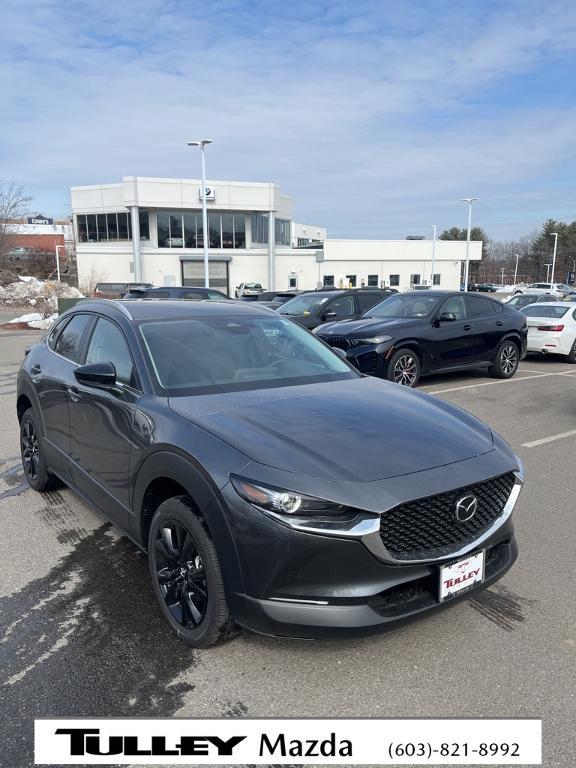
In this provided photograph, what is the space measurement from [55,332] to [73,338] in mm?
553

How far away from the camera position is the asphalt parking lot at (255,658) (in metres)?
2.47

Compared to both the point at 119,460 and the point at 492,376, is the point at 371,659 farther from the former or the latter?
the point at 492,376

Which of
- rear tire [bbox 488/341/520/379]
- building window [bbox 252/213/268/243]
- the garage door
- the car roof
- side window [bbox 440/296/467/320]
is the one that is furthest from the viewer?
building window [bbox 252/213/268/243]

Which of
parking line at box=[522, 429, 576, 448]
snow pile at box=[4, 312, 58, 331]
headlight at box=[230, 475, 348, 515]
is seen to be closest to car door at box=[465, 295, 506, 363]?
parking line at box=[522, 429, 576, 448]

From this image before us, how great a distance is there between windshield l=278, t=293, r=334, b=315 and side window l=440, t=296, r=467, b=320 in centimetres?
290

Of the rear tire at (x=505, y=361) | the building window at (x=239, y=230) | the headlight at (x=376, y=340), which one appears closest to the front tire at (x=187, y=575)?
the headlight at (x=376, y=340)

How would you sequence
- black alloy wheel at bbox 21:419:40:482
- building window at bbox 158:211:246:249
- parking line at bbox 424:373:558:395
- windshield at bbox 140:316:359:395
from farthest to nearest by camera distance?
1. building window at bbox 158:211:246:249
2. parking line at bbox 424:373:558:395
3. black alloy wheel at bbox 21:419:40:482
4. windshield at bbox 140:316:359:395

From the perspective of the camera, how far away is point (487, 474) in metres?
2.75

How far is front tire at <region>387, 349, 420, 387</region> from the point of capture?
9.34m

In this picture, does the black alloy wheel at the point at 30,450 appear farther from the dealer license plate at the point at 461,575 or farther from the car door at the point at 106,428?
the dealer license plate at the point at 461,575

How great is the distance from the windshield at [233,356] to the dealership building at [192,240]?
159ft

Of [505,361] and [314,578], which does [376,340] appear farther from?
[314,578]

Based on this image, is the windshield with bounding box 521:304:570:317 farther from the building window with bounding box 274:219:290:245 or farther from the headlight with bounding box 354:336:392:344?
the building window with bounding box 274:219:290:245

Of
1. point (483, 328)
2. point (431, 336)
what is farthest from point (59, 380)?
point (483, 328)
